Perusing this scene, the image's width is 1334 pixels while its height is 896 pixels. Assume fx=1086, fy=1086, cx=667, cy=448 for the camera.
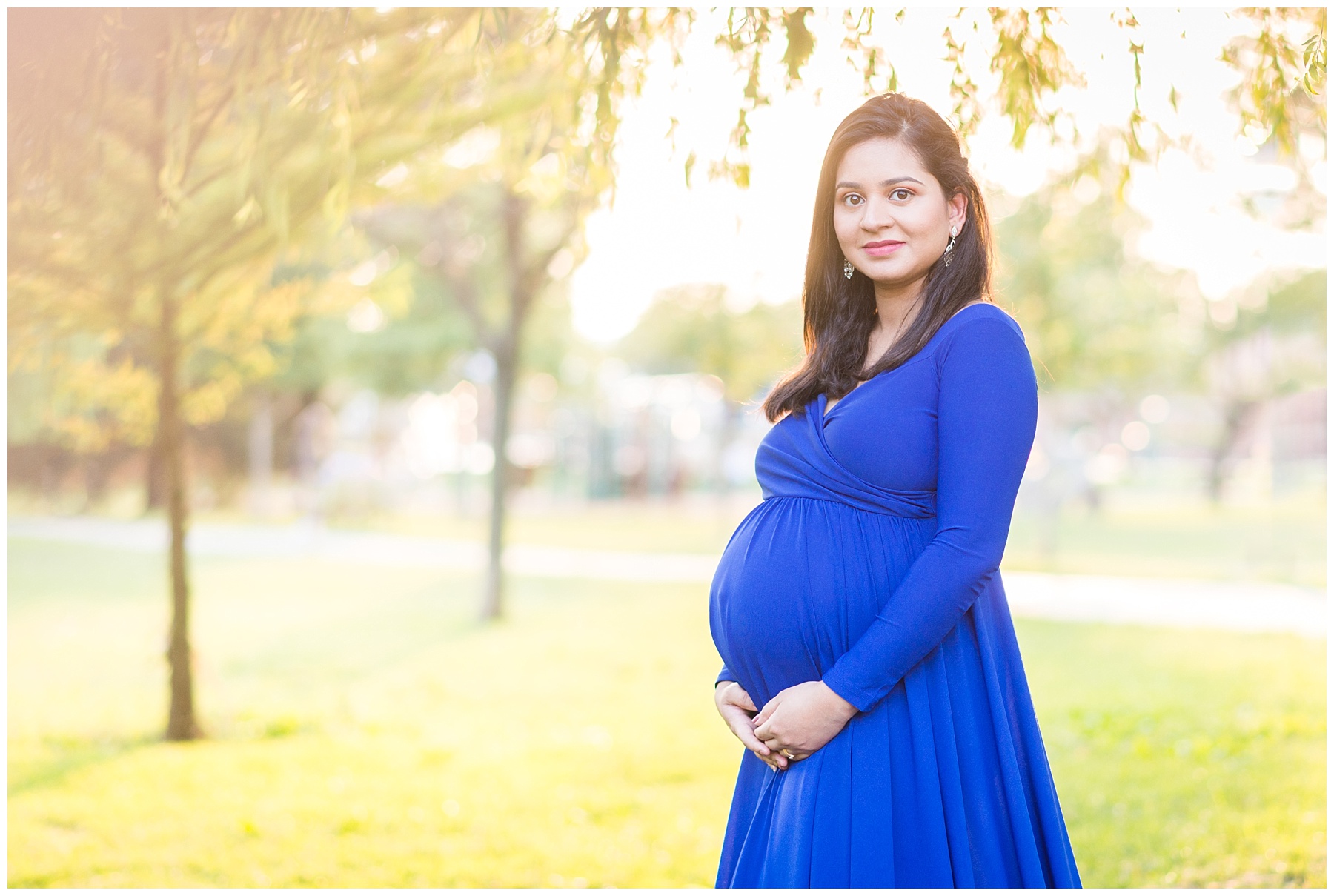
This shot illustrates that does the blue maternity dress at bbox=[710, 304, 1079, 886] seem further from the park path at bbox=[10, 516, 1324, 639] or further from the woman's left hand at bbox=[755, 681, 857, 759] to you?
the park path at bbox=[10, 516, 1324, 639]

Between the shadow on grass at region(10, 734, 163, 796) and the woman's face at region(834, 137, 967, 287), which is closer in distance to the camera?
the woman's face at region(834, 137, 967, 287)

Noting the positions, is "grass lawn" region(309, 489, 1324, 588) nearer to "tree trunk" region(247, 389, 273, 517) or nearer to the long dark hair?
"tree trunk" region(247, 389, 273, 517)

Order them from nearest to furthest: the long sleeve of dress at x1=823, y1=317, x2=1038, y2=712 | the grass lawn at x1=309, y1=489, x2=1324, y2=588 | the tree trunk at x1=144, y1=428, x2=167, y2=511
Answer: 1. the long sleeve of dress at x1=823, y1=317, x2=1038, y2=712
2. the grass lawn at x1=309, y1=489, x2=1324, y2=588
3. the tree trunk at x1=144, y1=428, x2=167, y2=511

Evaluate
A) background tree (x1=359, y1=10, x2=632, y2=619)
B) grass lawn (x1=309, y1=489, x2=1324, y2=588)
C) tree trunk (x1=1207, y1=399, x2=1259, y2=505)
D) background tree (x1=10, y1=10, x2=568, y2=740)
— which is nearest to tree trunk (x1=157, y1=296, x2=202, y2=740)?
background tree (x1=10, y1=10, x2=568, y2=740)

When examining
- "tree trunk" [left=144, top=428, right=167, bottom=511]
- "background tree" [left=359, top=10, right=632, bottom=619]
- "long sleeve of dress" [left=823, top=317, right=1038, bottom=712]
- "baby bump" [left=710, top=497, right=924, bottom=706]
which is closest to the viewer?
"long sleeve of dress" [left=823, top=317, right=1038, bottom=712]

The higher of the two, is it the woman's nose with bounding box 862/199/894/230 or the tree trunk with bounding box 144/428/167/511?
the woman's nose with bounding box 862/199/894/230

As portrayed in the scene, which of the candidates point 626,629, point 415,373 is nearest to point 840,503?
point 626,629

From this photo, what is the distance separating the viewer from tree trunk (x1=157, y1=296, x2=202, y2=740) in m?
5.30

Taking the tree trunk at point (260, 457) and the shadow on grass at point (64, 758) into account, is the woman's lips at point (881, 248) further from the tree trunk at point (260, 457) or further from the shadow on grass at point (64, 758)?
the tree trunk at point (260, 457)

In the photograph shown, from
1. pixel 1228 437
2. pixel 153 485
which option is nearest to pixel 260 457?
pixel 153 485

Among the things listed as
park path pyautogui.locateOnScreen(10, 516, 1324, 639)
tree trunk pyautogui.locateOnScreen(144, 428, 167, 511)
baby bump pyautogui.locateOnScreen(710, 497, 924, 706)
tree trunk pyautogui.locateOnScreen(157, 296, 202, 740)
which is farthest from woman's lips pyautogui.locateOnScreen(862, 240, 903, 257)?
tree trunk pyautogui.locateOnScreen(144, 428, 167, 511)

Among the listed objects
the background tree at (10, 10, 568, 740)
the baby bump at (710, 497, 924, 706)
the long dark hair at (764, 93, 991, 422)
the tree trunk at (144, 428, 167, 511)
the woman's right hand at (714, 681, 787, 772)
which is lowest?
the tree trunk at (144, 428, 167, 511)

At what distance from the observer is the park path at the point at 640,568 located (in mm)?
9141

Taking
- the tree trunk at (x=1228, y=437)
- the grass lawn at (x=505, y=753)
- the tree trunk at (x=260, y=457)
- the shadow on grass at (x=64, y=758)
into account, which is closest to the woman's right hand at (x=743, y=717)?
Answer: the grass lawn at (x=505, y=753)
